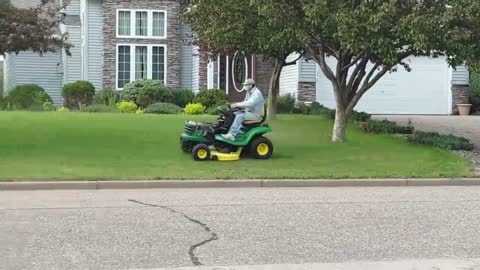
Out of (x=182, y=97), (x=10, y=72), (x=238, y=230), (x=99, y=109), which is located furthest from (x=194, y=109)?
(x=238, y=230)

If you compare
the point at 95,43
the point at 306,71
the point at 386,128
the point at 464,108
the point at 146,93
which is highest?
the point at 95,43

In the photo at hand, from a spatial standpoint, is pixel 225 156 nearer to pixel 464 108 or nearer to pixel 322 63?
pixel 322 63

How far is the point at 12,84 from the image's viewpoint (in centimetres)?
3688

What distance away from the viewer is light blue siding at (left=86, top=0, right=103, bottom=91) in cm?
3181

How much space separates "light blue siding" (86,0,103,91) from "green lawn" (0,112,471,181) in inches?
438

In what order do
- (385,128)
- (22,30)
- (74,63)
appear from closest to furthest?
(22,30), (385,128), (74,63)

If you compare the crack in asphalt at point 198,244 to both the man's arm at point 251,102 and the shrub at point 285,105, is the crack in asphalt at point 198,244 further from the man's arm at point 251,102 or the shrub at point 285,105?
the shrub at point 285,105

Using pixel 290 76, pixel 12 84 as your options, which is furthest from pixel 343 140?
pixel 12 84

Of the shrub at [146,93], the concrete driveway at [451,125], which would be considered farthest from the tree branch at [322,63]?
the shrub at [146,93]

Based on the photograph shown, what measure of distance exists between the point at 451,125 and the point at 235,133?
11563 millimetres

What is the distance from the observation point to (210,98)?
1100 inches

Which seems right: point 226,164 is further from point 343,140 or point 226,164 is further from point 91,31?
point 91,31

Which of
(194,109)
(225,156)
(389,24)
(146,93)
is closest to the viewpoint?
(389,24)

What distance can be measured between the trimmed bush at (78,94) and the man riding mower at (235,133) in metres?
15.2
